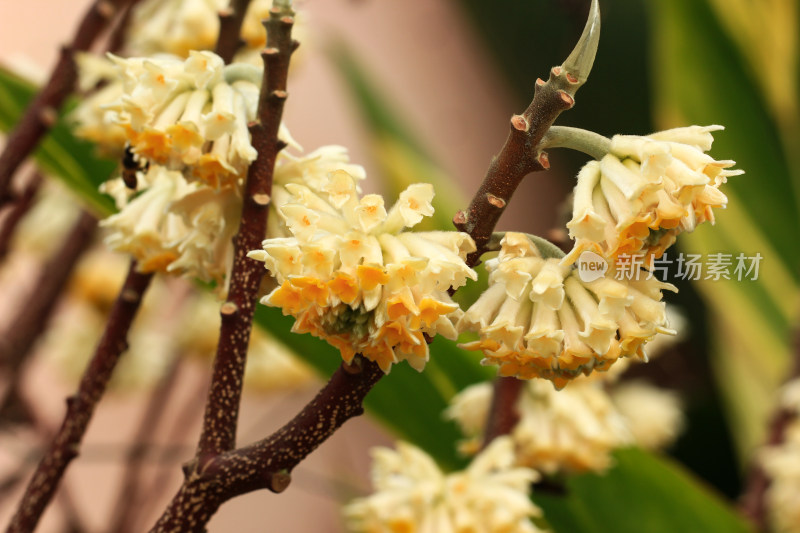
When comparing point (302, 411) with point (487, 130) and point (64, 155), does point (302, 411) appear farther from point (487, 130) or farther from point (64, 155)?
point (487, 130)

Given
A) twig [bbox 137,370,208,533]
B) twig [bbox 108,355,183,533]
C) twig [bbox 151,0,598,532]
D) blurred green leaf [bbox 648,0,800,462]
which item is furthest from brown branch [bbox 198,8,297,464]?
blurred green leaf [bbox 648,0,800,462]

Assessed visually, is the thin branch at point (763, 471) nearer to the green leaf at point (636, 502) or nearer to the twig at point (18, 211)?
the green leaf at point (636, 502)

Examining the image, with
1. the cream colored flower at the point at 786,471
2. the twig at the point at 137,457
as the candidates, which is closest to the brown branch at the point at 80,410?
the twig at the point at 137,457

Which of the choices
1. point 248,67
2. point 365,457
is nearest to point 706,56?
point 248,67

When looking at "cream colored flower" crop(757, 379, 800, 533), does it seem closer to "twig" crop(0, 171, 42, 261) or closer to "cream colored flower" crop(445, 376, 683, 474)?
"cream colored flower" crop(445, 376, 683, 474)

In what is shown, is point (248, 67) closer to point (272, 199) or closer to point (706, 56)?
point (272, 199)

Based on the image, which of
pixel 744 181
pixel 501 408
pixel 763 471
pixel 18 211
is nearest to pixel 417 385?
pixel 501 408

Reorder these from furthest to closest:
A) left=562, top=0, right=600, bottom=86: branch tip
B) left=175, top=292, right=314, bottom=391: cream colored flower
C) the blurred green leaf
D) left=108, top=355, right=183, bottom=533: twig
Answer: the blurred green leaf → left=175, top=292, right=314, bottom=391: cream colored flower → left=108, top=355, right=183, bottom=533: twig → left=562, top=0, right=600, bottom=86: branch tip
